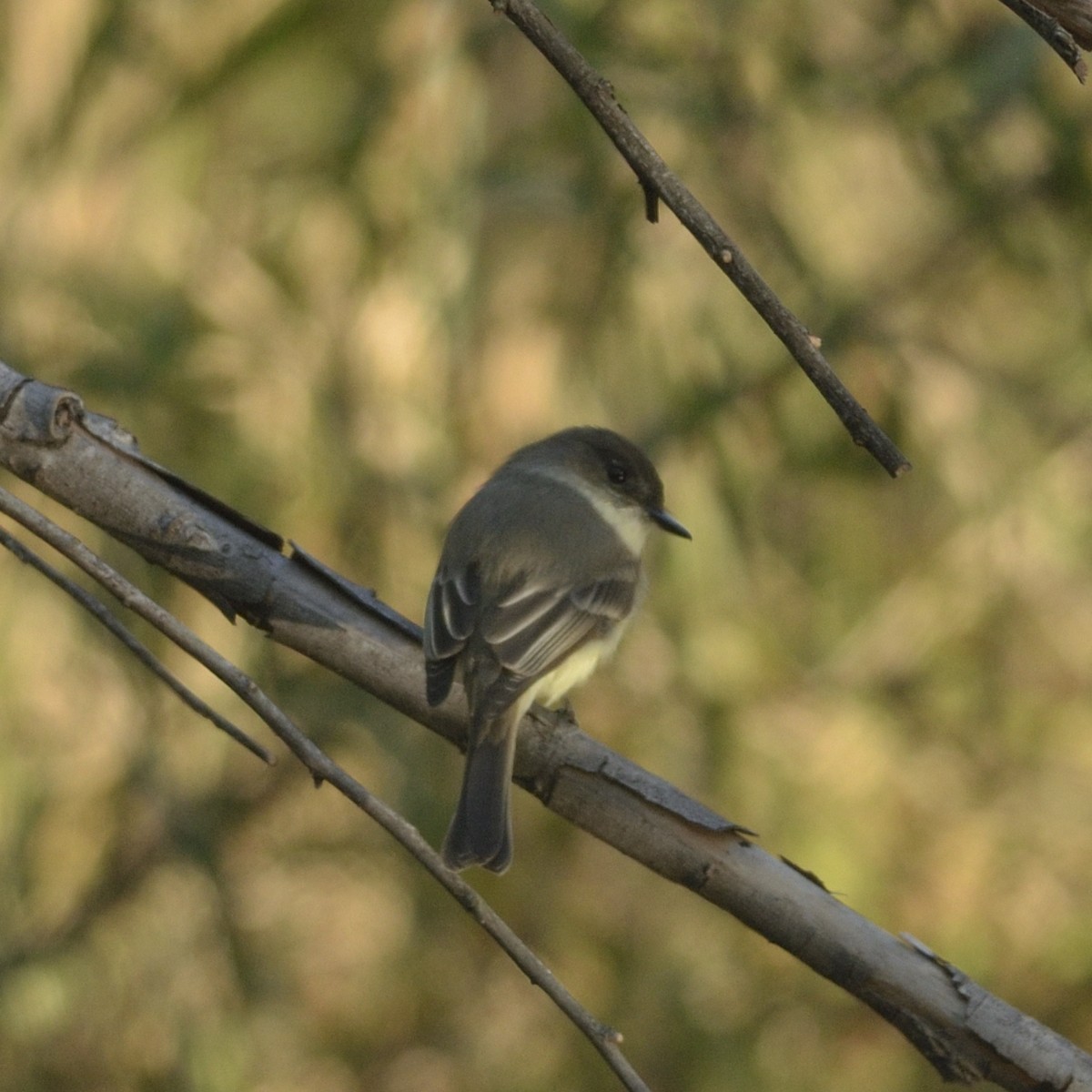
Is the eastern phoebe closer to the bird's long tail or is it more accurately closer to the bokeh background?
the bird's long tail

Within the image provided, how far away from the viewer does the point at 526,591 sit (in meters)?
3.79

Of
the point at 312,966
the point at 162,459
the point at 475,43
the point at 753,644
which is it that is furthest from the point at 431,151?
the point at 312,966

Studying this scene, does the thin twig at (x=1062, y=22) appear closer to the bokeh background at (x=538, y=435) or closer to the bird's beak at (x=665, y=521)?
the bird's beak at (x=665, y=521)

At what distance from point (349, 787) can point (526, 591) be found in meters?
2.04

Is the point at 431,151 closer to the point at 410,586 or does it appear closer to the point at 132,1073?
the point at 410,586

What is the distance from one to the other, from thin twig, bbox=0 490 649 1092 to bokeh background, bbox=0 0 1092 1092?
321 centimetres

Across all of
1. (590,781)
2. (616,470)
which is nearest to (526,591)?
(616,470)

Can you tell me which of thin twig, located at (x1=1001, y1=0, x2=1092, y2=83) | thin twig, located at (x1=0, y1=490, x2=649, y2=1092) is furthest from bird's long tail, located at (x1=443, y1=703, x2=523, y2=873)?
thin twig, located at (x1=1001, y1=0, x2=1092, y2=83)

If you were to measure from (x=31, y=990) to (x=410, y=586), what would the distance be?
1.74 metres

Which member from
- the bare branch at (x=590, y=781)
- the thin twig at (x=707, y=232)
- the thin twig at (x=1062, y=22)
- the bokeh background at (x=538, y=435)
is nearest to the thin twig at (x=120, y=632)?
the bare branch at (x=590, y=781)

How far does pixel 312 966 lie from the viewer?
226 inches

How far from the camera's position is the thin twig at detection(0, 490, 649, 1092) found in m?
1.72

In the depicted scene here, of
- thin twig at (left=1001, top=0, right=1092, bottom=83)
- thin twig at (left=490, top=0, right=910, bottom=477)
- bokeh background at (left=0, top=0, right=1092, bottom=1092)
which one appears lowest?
bokeh background at (left=0, top=0, right=1092, bottom=1092)

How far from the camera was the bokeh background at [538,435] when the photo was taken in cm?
514
